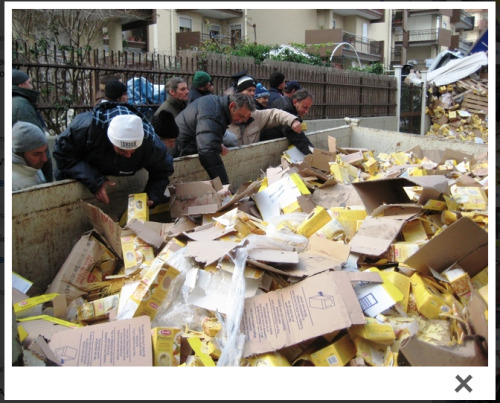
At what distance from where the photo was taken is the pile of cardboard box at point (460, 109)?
16.0 metres

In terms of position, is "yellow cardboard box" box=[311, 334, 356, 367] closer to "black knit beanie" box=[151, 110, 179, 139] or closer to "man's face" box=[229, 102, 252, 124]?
"black knit beanie" box=[151, 110, 179, 139]

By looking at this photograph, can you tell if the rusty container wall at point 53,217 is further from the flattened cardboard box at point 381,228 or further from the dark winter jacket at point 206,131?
the flattened cardboard box at point 381,228

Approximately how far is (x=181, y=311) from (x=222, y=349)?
40cm

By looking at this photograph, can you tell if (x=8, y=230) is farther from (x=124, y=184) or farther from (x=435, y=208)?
(x=435, y=208)

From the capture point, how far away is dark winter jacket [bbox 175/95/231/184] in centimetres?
451

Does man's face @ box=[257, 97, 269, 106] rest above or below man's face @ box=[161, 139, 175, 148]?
above

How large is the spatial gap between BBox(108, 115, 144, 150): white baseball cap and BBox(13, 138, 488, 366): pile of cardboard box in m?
0.48

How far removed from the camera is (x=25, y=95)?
4.49 meters

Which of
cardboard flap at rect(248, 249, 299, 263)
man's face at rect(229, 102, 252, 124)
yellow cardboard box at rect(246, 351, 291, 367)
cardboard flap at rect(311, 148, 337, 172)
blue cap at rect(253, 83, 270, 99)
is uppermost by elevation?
blue cap at rect(253, 83, 270, 99)

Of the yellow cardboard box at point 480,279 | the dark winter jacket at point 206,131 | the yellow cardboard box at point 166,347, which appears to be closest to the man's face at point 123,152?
the dark winter jacket at point 206,131

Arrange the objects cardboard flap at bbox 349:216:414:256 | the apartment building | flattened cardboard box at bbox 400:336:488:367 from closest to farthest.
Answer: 1. flattened cardboard box at bbox 400:336:488:367
2. cardboard flap at bbox 349:216:414:256
3. the apartment building

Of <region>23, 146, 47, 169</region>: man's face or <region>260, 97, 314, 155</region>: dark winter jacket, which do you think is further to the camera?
<region>260, 97, 314, 155</region>: dark winter jacket

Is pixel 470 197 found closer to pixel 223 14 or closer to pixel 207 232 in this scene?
pixel 207 232

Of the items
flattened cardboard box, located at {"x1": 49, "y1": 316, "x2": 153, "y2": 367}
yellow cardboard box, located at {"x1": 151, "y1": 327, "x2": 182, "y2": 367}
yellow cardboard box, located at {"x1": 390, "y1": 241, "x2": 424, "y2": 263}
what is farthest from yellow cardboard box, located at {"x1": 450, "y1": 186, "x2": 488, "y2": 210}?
flattened cardboard box, located at {"x1": 49, "y1": 316, "x2": 153, "y2": 367}
